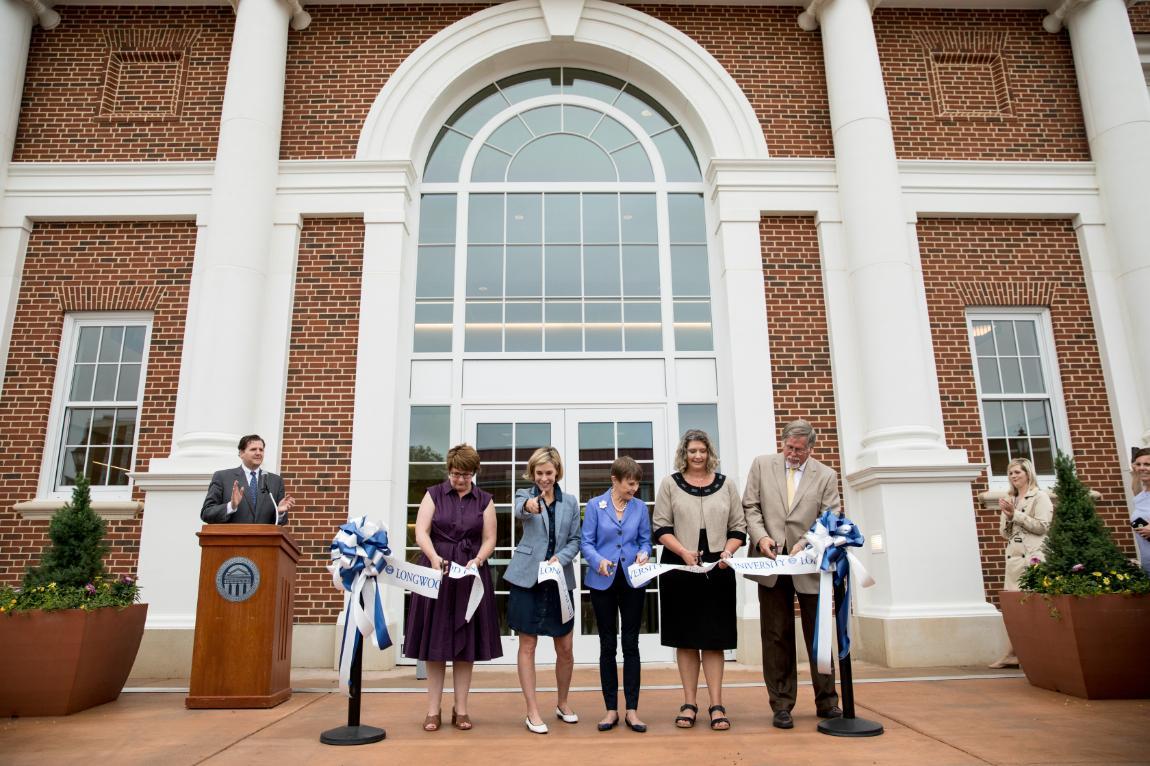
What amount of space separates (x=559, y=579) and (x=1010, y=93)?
859 centimetres

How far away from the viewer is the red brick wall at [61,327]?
8.28 m

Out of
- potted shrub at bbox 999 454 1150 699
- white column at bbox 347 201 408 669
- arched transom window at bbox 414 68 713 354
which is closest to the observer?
potted shrub at bbox 999 454 1150 699

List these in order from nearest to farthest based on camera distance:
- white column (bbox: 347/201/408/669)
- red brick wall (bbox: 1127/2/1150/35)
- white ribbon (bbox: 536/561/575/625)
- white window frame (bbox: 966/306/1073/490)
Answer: white ribbon (bbox: 536/561/575/625), white column (bbox: 347/201/408/669), white window frame (bbox: 966/306/1073/490), red brick wall (bbox: 1127/2/1150/35)

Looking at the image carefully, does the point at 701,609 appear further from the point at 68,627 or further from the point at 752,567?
the point at 68,627

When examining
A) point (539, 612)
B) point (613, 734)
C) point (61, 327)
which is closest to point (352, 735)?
point (539, 612)

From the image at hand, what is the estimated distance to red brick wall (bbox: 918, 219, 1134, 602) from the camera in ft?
28.2

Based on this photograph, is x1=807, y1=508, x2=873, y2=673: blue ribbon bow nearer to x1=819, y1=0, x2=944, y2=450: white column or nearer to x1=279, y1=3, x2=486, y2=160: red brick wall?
x1=819, y1=0, x2=944, y2=450: white column

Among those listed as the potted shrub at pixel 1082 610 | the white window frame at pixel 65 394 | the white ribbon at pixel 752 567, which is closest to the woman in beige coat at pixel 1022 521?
the potted shrub at pixel 1082 610

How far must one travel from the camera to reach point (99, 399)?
8.80 m

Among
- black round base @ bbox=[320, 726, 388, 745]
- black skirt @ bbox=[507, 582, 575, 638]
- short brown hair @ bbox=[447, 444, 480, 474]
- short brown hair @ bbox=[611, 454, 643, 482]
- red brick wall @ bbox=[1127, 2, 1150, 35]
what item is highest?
red brick wall @ bbox=[1127, 2, 1150, 35]

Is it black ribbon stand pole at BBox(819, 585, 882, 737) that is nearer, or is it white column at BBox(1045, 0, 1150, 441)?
black ribbon stand pole at BBox(819, 585, 882, 737)

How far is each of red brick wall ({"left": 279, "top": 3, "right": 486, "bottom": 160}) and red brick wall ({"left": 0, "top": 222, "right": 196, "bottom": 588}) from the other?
5.76ft

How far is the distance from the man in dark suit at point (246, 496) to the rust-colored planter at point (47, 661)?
1.03m

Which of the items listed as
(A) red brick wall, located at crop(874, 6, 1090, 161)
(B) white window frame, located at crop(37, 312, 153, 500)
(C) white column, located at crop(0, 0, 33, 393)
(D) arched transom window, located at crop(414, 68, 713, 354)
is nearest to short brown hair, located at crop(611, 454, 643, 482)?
(D) arched transom window, located at crop(414, 68, 713, 354)
